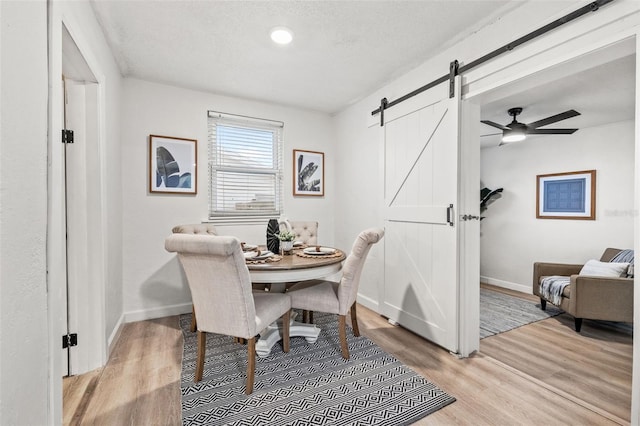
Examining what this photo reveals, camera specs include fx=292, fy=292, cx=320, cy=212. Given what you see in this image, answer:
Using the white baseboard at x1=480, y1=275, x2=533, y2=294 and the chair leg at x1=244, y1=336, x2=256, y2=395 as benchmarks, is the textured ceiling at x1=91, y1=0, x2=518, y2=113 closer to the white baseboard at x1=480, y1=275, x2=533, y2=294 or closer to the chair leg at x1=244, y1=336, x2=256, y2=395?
the chair leg at x1=244, y1=336, x2=256, y2=395

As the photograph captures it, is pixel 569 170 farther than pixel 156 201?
Yes

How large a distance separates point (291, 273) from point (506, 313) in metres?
2.88

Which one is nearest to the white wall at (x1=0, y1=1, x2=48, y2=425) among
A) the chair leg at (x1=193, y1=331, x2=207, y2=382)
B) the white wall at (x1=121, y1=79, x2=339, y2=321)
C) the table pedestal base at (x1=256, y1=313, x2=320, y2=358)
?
the chair leg at (x1=193, y1=331, x2=207, y2=382)

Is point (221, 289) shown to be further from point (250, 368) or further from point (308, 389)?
point (308, 389)

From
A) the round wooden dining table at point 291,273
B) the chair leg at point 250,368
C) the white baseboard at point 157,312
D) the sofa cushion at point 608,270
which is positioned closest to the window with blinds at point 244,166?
the white baseboard at point 157,312

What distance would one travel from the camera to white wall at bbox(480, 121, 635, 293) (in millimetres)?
3621

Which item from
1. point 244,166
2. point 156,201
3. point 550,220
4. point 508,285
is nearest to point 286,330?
point 156,201

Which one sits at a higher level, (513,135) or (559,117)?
(559,117)

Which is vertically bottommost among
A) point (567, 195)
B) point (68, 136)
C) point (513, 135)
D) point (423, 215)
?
point (423, 215)

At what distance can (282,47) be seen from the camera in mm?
2502

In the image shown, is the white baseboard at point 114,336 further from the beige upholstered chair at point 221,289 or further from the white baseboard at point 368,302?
the white baseboard at point 368,302

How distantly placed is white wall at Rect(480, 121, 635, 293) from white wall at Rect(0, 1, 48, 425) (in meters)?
5.36

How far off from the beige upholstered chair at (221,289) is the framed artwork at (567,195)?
14.3 feet

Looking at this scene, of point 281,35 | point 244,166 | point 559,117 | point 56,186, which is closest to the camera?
point 56,186
